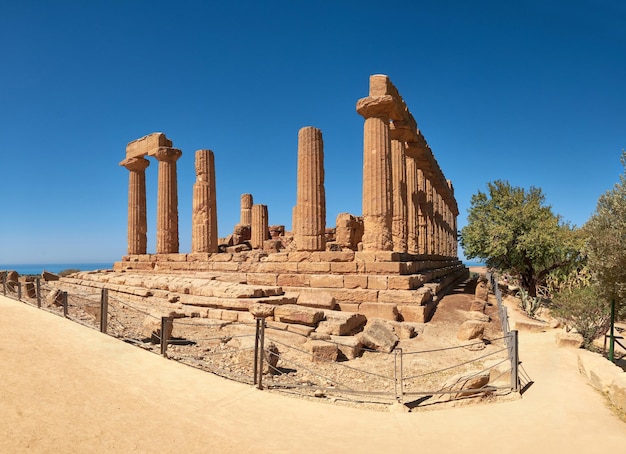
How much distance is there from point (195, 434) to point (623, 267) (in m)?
10.6

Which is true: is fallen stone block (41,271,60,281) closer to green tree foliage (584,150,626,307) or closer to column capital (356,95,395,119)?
column capital (356,95,395,119)

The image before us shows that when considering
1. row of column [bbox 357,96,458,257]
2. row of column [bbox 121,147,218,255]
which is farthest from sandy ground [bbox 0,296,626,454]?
row of column [bbox 121,147,218,255]

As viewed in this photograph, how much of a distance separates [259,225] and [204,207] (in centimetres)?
804

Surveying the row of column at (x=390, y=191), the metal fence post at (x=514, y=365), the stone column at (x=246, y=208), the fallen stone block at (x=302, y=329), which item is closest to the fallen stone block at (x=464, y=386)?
the metal fence post at (x=514, y=365)

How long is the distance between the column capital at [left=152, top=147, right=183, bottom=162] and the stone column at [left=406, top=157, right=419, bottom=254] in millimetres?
11582

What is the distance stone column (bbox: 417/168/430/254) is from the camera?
2172cm

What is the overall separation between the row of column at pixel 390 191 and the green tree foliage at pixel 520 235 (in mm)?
5898

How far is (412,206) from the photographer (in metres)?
19.7

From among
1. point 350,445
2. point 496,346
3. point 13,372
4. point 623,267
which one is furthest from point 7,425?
point 623,267

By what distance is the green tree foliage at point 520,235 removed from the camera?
25.3 m

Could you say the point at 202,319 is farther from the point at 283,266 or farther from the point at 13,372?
the point at 13,372

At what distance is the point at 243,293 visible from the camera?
1261 cm

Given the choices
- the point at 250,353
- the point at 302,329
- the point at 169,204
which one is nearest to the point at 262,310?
the point at 302,329

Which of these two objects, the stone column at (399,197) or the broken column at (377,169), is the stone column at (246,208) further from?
the broken column at (377,169)
